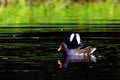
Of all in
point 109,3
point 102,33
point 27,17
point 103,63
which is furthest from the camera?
point 109,3

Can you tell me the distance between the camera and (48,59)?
94.7ft

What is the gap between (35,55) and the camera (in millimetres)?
30078

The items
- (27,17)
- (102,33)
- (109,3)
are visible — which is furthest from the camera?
(109,3)

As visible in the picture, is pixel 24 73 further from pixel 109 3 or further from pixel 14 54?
pixel 109 3

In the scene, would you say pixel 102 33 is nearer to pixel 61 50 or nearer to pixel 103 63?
pixel 61 50

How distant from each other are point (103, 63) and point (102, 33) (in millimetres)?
11041

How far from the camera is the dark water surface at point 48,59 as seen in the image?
25594 millimetres

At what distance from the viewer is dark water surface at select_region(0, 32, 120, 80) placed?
2559 cm

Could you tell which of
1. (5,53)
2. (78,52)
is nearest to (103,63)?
(78,52)

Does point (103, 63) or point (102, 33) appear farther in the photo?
point (102, 33)

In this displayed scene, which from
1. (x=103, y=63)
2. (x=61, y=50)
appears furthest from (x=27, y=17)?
(x=103, y=63)

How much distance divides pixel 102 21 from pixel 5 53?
56.7 feet

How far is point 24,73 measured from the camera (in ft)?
85.9

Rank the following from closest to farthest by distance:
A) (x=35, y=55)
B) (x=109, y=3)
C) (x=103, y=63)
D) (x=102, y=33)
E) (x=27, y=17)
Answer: (x=103, y=63) → (x=35, y=55) → (x=102, y=33) → (x=27, y=17) → (x=109, y=3)
